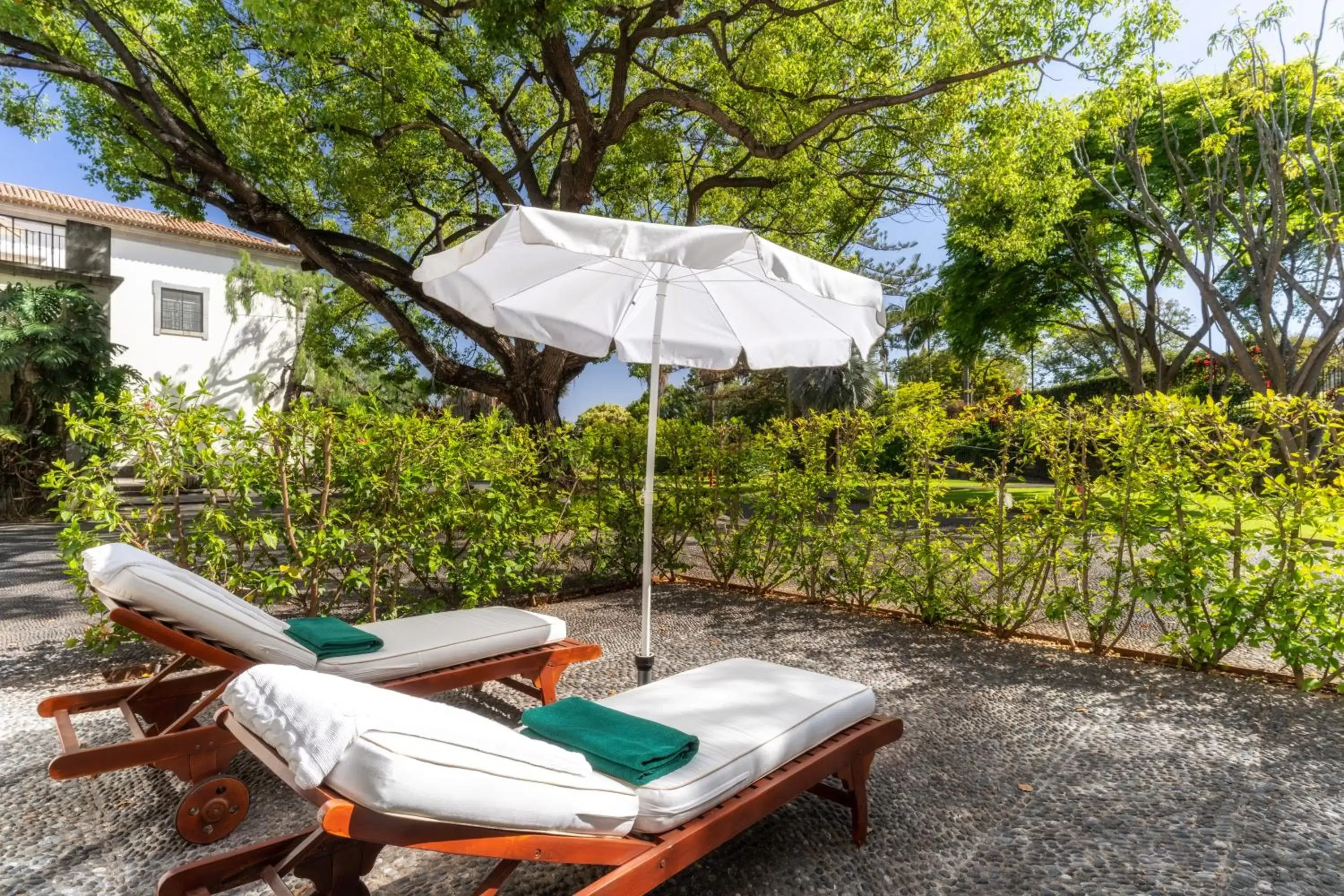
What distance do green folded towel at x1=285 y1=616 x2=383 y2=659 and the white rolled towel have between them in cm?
119

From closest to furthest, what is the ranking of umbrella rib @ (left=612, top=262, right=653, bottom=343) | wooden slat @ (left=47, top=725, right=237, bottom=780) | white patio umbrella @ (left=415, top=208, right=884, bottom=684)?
1. wooden slat @ (left=47, top=725, right=237, bottom=780)
2. white patio umbrella @ (left=415, top=208, right=884, bottom=684)
3. umbrella rib @ (left=612, top=262, right=653, bottom=343)

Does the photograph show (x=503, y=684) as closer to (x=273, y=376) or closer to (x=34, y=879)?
(x=34, y=879)

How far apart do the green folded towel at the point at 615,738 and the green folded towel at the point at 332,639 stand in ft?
3.61

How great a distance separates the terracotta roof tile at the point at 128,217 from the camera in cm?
1991

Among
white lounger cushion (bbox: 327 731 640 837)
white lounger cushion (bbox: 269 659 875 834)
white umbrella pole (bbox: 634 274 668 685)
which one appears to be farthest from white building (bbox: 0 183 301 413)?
white lounger cushion (bbox: 327 731 640 837)

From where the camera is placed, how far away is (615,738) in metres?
2.16

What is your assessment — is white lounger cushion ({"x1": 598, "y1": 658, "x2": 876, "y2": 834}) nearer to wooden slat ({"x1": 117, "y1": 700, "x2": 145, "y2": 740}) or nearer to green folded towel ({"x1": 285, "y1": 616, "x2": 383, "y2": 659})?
green folded towel ({"x1": 285, "y1": 616, "x2": 383, "y2": 659})

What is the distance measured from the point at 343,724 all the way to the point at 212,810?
1.51 metres

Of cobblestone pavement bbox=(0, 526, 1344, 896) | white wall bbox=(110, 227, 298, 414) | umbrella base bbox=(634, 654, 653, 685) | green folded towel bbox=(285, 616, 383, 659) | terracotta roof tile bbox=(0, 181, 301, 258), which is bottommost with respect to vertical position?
cobblestone pavement bbox=(0, 526, 1344, 896)

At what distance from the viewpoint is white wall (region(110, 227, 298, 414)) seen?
62.3 ft

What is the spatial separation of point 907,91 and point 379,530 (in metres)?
9.38

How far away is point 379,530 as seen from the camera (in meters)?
4.64

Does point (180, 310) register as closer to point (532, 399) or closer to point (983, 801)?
point (532, 399)

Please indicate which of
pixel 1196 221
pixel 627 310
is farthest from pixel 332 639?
pixel 1196 221
